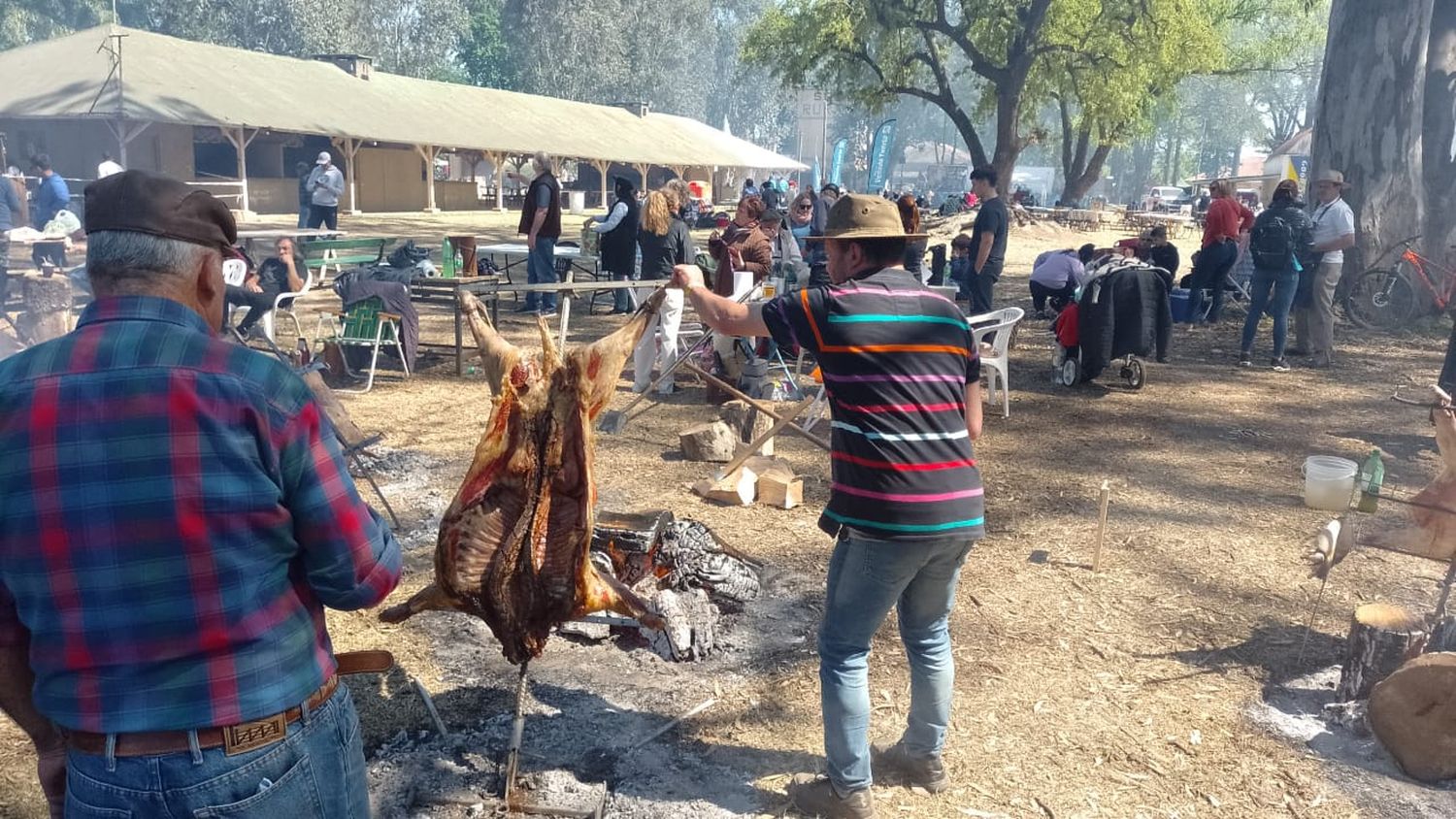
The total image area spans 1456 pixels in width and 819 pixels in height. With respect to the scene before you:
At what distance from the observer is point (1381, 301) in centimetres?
1458

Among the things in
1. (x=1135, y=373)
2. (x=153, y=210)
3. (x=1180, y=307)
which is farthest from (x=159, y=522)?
(x=1180, y=307)

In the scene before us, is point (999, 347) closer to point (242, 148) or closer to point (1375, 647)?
point (1375, 647)

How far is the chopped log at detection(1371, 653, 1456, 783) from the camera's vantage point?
364 centimetres

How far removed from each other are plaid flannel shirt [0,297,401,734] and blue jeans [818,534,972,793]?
5.96 ft

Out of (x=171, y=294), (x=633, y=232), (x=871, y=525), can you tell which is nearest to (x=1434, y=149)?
(x=633, y=232)

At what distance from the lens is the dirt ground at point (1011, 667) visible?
3633 mm

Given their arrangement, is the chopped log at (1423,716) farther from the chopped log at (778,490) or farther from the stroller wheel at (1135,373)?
the stroller wheel at (1135,373)

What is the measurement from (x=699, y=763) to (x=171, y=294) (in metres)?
2.68

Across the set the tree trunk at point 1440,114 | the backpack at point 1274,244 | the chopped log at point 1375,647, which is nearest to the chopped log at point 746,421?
the chopped log at point 1375,647

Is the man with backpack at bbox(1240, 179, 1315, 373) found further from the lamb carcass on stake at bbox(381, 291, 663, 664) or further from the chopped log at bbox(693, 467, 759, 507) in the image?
the lamb carcass on stake at bbox(381, 291, 663, 664)

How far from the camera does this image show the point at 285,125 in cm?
2675

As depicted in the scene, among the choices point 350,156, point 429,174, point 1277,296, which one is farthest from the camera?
point 429,174

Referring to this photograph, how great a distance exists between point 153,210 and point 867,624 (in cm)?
230

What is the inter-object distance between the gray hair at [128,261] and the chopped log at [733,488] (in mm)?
5001
